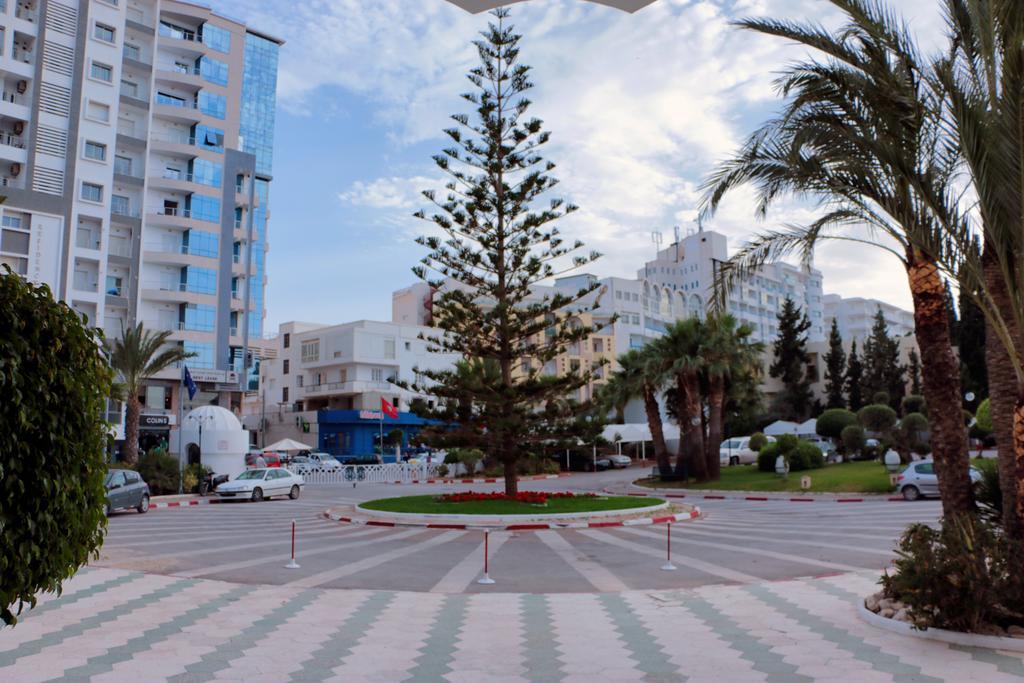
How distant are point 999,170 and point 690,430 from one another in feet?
95.4

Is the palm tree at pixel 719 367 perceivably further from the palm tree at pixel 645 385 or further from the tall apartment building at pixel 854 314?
the tall apartment building at pixel 854 314

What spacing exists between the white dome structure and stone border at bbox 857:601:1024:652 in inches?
1181

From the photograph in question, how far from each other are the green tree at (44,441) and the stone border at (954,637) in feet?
22.9

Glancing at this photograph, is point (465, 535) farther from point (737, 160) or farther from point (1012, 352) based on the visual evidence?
point (1012, 352)

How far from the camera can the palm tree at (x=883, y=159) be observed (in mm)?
8672

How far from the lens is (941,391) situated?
969 centimetres

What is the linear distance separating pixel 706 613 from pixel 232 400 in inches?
2008

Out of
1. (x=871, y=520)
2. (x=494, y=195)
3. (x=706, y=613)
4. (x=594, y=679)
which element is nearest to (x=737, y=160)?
(x=706, y=613)

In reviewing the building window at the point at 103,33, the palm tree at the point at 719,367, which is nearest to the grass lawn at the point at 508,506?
the palm tree at the point at 719,367

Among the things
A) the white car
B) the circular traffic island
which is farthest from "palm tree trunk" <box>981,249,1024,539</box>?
the white car

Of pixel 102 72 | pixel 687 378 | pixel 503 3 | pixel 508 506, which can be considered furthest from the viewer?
pixel 102 72

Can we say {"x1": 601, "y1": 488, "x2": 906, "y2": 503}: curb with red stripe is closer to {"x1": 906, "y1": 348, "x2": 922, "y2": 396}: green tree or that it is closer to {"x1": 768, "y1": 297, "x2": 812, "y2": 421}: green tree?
{"x1": 906, "y1": 348, "x2": 922, "y2": 396}: green tree

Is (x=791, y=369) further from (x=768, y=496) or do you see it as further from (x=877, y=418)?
(x=768, y=496)

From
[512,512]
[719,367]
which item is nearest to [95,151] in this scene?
[719,367]
